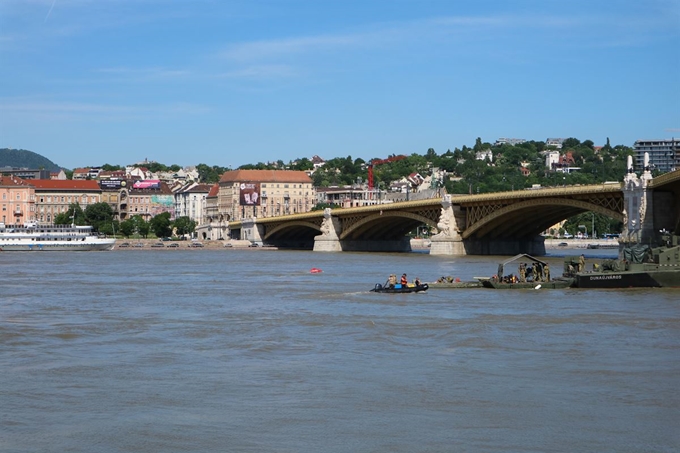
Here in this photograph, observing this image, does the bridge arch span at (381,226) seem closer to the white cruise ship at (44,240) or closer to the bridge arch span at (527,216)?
the bridge arch span at (527,216)

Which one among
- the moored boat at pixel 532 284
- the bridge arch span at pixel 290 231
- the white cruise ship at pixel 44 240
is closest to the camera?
the moored boat at pixel 532 284

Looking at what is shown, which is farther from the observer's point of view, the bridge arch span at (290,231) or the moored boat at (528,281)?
the bridge arch span at (290,231)

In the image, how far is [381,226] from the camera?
465 feet

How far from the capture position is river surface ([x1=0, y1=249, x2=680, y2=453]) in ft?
76.2

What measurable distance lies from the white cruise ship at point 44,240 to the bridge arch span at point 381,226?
1422 inches

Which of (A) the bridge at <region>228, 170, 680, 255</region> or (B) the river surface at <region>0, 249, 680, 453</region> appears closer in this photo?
(B) the river surface at <region>0, 249, 680, 453</region>

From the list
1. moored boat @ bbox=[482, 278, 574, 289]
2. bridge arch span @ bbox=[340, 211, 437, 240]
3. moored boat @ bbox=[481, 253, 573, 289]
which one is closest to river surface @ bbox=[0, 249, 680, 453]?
moored boat @ bbox=[482, 278, 574, 289]

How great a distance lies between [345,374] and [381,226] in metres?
112

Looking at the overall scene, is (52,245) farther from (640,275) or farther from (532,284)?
(640,275)

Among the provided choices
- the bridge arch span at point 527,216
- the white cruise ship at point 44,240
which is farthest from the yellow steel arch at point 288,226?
the bridge arch span at point 527,216

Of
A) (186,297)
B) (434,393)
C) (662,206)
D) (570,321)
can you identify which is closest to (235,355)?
(434,393)

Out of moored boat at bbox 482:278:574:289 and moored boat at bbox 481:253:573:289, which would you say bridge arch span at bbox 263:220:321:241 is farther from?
moored boat at bbox 482:278:574:289

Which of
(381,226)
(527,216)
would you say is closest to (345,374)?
(527,216)

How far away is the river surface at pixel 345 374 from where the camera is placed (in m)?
23.2
